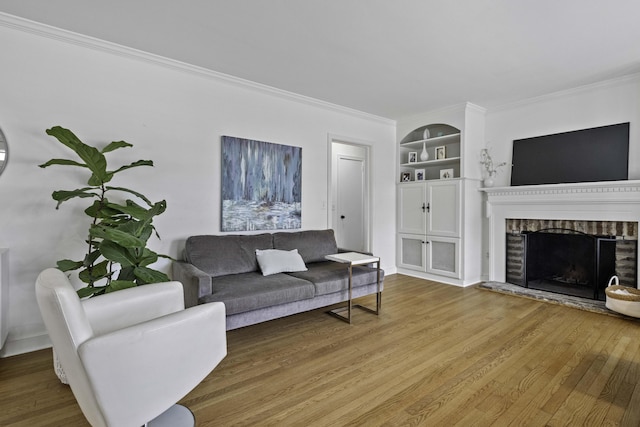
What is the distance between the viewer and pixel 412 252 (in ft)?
17.3

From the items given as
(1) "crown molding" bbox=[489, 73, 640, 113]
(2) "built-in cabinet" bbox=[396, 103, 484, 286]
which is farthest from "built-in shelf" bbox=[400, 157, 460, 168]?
(1) "crown molding" bbox=[489, 73, 640, 113]

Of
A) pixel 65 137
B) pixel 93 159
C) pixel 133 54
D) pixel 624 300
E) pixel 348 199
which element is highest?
pixel 133 54

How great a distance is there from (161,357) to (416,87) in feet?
12.4

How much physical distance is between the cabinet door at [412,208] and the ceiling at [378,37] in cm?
172

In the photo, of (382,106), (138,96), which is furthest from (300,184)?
(138,96)

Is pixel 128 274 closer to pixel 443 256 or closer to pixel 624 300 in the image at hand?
pixel 443 256

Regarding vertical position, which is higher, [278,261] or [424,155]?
[424,155]

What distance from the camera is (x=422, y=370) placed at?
230cm

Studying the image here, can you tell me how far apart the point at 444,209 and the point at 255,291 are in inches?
127

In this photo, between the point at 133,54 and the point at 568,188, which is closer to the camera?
the point at 133,54

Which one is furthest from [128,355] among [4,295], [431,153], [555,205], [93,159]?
[431,153]

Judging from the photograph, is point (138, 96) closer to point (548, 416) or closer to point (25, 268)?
point (25, 268)

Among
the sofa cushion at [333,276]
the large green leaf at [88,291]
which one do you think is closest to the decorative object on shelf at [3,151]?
the large green leaf at [88,291]

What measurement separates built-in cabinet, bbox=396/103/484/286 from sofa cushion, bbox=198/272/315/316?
2.62 meters
